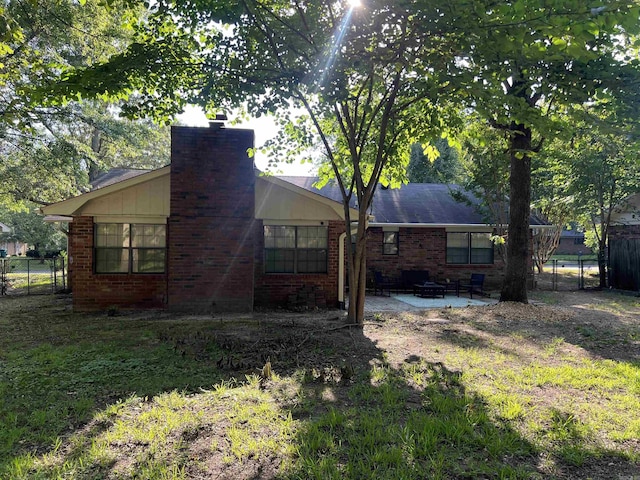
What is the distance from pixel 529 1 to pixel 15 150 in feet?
61.4

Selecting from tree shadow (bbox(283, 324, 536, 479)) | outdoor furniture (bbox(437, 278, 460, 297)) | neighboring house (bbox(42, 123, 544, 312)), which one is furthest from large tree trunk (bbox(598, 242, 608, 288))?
tree shadow (bbox(283, 324, 536, 479))

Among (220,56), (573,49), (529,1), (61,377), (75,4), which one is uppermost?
(75,4)

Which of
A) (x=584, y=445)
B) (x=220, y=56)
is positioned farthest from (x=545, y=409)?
(x=220, y=56)

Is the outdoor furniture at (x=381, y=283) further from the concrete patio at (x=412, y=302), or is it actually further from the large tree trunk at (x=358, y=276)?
the large tree trunk at (x=358, y=276)

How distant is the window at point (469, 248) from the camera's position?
1598 cm

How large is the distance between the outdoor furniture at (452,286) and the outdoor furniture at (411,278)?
76 centimetres

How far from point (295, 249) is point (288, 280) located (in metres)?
0.86

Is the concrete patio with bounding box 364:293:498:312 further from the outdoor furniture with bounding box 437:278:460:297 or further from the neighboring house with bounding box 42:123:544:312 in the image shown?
the neighboring house with bounding box 42:123:544:312

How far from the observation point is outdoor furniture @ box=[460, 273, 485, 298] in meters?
14.4

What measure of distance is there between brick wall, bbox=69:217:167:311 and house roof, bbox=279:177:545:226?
7101mm

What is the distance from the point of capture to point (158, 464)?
10.2ft

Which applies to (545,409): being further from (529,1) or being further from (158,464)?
(529,1)

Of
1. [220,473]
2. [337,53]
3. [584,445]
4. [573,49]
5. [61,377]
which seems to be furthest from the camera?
[337,53]

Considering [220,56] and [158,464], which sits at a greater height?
[220,56]
